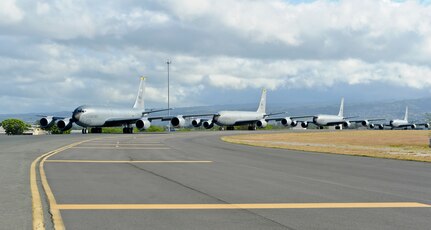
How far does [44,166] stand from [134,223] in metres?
11.3

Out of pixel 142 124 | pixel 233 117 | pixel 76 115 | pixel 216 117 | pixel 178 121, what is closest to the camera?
pixel 76 115

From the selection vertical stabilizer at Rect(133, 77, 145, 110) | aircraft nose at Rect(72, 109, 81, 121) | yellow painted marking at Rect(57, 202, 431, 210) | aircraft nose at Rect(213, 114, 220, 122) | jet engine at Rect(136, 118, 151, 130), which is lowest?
yellow painted marking at Rect(57, 202, 431, 210)

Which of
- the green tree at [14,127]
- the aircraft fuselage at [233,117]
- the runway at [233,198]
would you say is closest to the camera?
the runway at [233,198]

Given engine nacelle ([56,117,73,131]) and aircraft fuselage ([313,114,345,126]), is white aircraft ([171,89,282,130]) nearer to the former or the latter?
aircraft fuselage ([313,114,345,126])

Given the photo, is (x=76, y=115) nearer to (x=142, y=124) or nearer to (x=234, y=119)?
(x=142, y=124)

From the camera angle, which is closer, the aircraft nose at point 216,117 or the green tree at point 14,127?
the aircraft nose at point 216,117

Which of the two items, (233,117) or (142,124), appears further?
(233,117)

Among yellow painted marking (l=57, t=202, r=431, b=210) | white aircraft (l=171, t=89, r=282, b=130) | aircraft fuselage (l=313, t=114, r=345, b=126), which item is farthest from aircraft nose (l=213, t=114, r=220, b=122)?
yellow painted marking (l=57, t=202, r=431, b=210)

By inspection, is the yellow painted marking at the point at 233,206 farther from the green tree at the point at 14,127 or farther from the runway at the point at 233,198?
the green tree at the point at 14,127

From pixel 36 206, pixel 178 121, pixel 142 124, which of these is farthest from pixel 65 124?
pixel 36 206

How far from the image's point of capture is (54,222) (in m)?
8.28

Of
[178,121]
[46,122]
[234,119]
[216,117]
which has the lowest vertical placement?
[46,122]

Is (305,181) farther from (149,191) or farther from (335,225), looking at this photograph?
(335,225)

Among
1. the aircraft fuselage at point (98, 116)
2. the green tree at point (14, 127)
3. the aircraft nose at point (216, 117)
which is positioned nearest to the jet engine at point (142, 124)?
the aircraft fuselage at point (98, 116)
